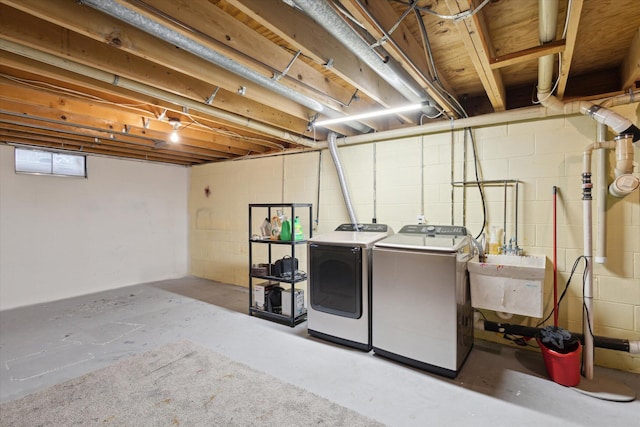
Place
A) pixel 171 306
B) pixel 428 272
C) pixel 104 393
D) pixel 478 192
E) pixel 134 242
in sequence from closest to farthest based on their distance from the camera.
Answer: pixel 104 393 → pixel 428 272 → pixel 478 192 → pixel 171 306 → pixel 134 242

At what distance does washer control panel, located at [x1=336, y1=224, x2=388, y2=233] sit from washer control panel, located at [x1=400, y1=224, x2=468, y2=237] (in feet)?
0.87

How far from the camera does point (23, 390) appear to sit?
7.13 ft

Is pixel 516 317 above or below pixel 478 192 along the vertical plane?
below

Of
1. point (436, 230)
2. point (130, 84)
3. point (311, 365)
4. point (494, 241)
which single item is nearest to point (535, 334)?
point (494, 241)

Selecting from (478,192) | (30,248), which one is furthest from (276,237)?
(30,248)

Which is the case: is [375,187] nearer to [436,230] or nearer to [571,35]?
[436,230]

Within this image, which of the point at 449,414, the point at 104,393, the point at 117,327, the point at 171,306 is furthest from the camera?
the point at 171,306

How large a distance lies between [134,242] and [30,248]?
1355mm

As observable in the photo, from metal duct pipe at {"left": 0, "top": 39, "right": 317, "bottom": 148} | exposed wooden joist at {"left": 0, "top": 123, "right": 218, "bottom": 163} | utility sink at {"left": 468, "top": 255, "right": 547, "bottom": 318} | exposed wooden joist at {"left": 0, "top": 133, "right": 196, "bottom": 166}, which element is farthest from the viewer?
exposed wooden joist at {"left": 0, "top": 133, "right": 196, "bottom": 166}

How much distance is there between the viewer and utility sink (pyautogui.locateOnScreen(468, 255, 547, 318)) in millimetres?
2264

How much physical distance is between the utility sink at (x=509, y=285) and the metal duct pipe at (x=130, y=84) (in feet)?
8.53

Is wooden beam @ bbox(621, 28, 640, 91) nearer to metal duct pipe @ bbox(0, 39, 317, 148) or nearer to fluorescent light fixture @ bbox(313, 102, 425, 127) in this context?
fluorescent light fixture @ bbox(313, 102, 425, 127)

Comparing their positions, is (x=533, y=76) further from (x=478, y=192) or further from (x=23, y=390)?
(x=23, y=390)

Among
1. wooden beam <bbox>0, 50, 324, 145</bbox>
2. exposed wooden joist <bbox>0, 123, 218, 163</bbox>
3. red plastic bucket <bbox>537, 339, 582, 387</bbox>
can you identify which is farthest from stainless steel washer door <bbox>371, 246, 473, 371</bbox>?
exposed wooden joist <bbox>0, 123, 218, 163</bbox>
